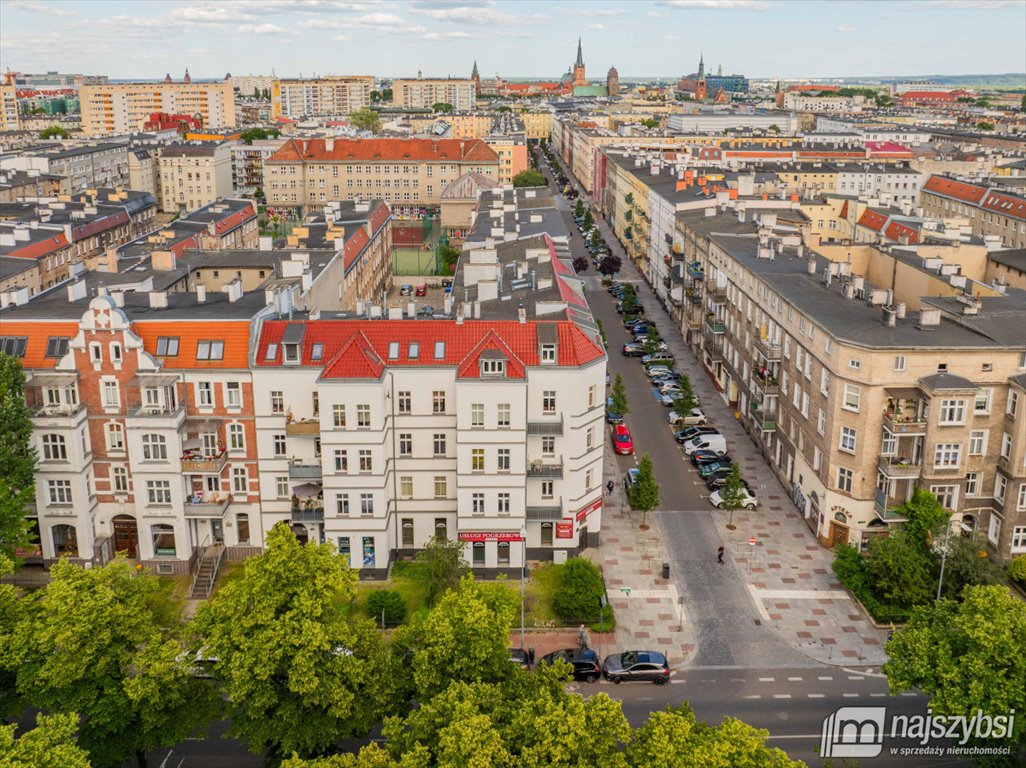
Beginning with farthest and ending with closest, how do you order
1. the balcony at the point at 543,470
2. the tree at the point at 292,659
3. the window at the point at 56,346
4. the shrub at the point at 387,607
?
the balcony at the point at 543,470, the window at the point at 56,346, the shrub at the point at 387,607, the tree at the point at 292,659

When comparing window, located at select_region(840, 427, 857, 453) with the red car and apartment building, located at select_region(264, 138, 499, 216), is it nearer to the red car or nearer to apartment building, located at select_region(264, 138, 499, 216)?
the red car

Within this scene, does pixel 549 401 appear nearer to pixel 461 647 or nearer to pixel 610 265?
pixel 461 647

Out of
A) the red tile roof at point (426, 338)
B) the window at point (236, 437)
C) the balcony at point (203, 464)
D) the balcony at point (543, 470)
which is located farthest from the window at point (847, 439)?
the balcony at point (203, 464)

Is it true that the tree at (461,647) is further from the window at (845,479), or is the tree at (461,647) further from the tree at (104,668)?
the window at (845,479)

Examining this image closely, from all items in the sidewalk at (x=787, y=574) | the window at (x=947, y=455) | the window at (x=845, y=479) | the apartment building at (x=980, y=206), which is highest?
the apartment building at (x=980, y=206)

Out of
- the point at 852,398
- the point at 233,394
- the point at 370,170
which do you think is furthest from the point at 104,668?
the point at 370,170

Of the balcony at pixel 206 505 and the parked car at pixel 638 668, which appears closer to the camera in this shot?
the parked car at pixel 638 668
